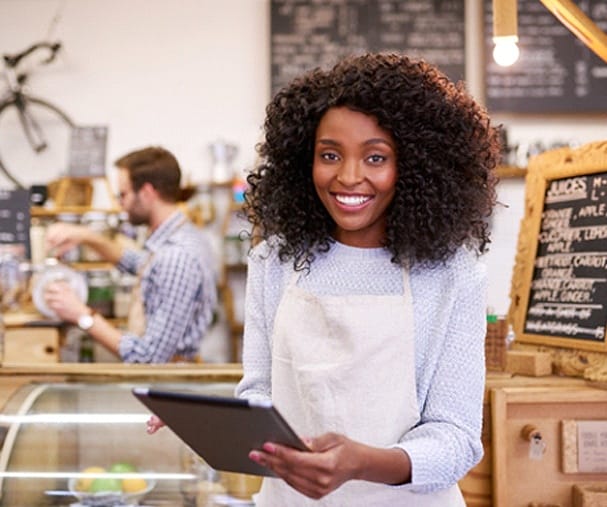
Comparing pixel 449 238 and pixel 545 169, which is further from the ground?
pixel 545 169

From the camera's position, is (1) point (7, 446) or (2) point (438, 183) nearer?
(2) point (438, 183)

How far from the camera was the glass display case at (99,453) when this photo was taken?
202 centimetres

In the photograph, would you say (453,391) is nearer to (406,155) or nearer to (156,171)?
(406,155)

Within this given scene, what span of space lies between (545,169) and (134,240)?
11.7 ft

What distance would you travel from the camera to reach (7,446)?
1959 millimetres

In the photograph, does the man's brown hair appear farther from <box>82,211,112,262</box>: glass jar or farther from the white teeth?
the white teeth

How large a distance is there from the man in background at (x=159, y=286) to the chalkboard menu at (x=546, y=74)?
3060 mm

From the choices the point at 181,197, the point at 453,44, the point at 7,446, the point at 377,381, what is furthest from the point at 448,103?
the point at 453,44

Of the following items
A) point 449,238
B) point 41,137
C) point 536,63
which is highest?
point 536,63

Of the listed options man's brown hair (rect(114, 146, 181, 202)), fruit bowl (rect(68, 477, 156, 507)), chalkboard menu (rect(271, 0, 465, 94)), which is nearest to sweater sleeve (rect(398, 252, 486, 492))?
fruit bowl (rect(68, 477, 156, 507))

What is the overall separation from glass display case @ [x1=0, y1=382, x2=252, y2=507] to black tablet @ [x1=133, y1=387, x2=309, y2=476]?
3.01ft

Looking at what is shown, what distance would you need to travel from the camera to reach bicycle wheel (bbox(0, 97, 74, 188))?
5.88 metres

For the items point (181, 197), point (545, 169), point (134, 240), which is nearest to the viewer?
point (545, 169)

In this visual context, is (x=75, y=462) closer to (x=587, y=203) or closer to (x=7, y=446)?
(x=7, y=446)
